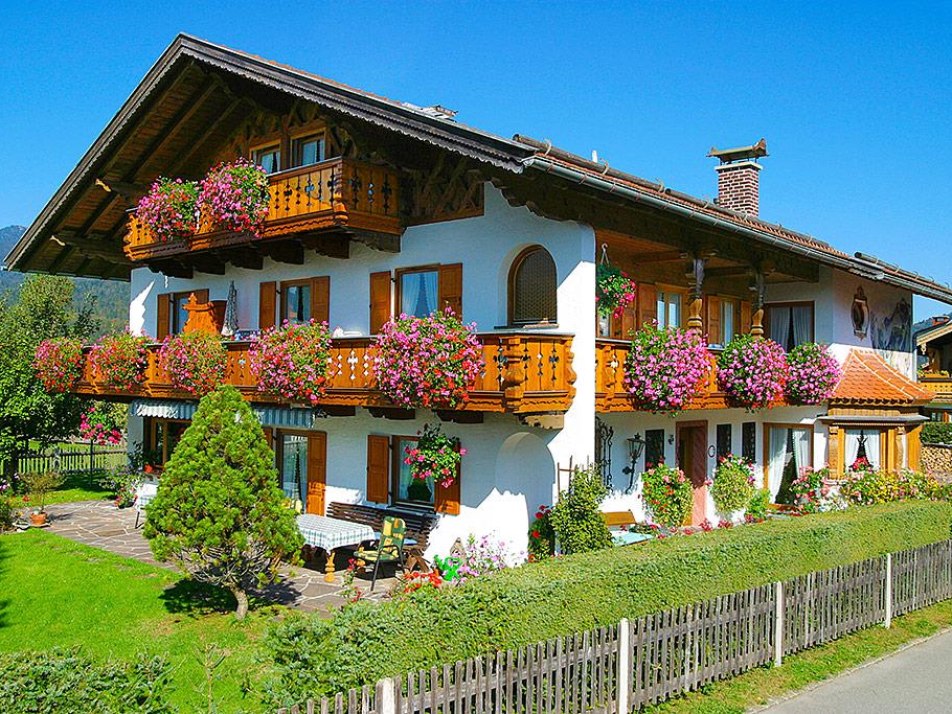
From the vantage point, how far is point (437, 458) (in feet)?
47.1

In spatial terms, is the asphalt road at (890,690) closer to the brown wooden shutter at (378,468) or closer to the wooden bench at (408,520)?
Answer: the wooden bench at (408,520)

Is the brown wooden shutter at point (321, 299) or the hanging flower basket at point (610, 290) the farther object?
the brown wooden shutter at point (321, 299)

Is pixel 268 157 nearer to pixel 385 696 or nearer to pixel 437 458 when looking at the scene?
pixel 437 458

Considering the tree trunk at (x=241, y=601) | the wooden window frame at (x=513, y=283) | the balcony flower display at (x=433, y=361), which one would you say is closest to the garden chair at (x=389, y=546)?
the tree trunk at (x=241, y=601)

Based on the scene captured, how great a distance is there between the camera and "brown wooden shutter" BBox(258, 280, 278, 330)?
1884cm

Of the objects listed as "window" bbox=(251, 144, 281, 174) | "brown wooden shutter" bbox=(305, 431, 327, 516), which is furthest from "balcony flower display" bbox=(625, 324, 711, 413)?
"window" bbox=(251, 144, 281, 174)

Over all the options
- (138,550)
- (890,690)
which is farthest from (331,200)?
(890,690)

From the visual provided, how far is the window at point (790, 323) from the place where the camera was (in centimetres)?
2069

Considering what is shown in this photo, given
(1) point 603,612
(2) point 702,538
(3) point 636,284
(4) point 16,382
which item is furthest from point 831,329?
(4) point 16,382

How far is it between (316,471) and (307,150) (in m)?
6.40

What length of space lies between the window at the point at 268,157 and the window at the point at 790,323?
38.9 ft

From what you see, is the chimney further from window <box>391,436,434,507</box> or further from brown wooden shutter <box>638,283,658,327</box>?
window <box>391,436,434,507</box>

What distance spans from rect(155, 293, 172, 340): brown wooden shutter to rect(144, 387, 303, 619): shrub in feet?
36.0

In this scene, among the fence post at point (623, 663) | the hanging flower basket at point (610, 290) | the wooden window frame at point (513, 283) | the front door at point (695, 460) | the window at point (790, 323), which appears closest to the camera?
the fence post at point (623, 663)
